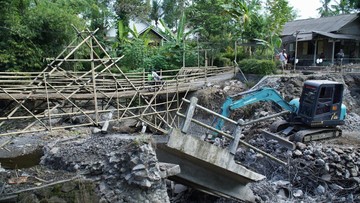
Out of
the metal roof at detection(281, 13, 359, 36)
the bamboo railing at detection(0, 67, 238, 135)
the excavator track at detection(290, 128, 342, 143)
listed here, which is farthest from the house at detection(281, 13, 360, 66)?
the excavator track at detection(290, 128, 342, 143)

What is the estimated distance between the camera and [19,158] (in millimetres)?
13867

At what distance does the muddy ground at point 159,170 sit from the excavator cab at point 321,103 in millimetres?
878

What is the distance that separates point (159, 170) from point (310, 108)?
6.76m

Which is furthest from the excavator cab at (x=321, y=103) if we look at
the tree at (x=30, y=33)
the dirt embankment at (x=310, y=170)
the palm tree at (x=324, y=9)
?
the palm tree at (x=324, y=9)

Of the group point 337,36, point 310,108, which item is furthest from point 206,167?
point 337,36

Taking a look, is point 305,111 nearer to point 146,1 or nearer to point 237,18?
point 237,18

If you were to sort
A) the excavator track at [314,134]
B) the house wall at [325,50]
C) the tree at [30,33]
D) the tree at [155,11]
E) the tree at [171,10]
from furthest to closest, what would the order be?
1. the tree at [155,11]
2. the tree at [171,10]
3. the house wall at [325,50]
4. the tree at [30,33]
5. the excavator track at [314,134]

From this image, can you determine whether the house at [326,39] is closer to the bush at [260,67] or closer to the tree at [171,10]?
the bush at [260,67]

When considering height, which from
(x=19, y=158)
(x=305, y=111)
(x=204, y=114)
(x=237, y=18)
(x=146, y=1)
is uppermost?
(x=146, y=1)

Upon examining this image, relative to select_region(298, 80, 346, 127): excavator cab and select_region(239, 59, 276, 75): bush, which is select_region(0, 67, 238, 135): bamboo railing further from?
select_region(298, 80, 346, 127): excavator cab

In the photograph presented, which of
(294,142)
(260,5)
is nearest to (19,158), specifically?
(294,142)

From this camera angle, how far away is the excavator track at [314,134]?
11383mm

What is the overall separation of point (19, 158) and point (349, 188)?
42.3 feet

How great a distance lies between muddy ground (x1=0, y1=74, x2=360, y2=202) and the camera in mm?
6910
